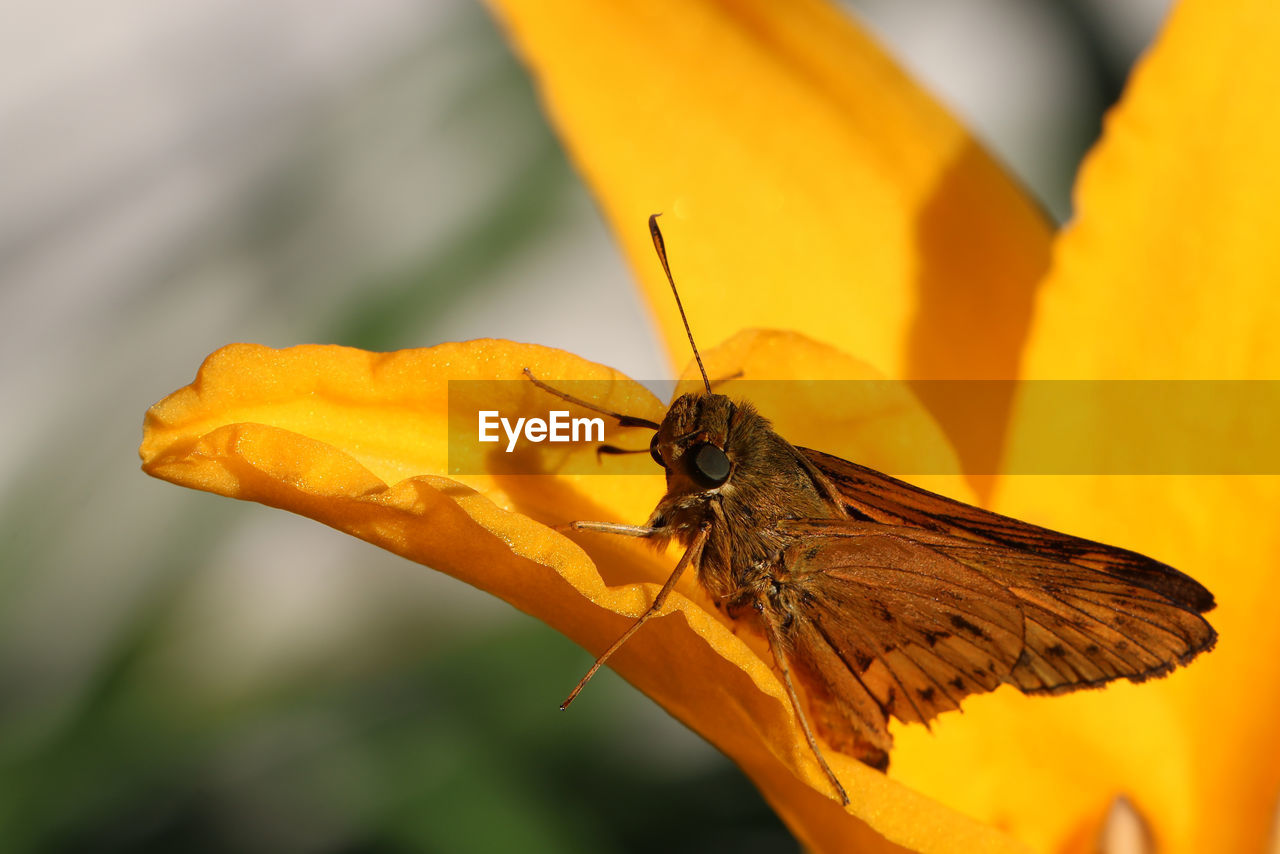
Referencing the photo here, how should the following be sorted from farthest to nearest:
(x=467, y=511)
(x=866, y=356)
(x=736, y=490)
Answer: (x=866, y=356), (x=736, y=490), (x=467, y=511)

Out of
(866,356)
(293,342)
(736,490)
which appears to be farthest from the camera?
Answer: (293,342)

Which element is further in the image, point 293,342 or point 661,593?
point 293,342

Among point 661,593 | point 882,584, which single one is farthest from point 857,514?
point 661,593

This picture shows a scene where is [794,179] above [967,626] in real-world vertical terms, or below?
above

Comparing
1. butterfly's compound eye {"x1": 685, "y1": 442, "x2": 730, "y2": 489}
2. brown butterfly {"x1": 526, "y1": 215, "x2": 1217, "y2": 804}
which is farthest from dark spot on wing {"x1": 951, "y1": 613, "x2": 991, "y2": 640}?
butterfly's compound eye {"x1": 685, "y1": 442, "x2": 730, "y2": 489}

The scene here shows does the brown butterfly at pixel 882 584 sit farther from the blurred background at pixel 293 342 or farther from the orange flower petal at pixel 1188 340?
the blurred background at pixel 293 342

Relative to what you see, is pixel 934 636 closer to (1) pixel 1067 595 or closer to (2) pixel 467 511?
(1) pixel 1067 595

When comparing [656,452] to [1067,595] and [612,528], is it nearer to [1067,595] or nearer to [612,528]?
[612,528]

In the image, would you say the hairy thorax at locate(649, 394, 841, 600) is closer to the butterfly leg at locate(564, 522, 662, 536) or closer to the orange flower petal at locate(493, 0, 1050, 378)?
the butterfly leg at locate(564, 522, 662, 536)
